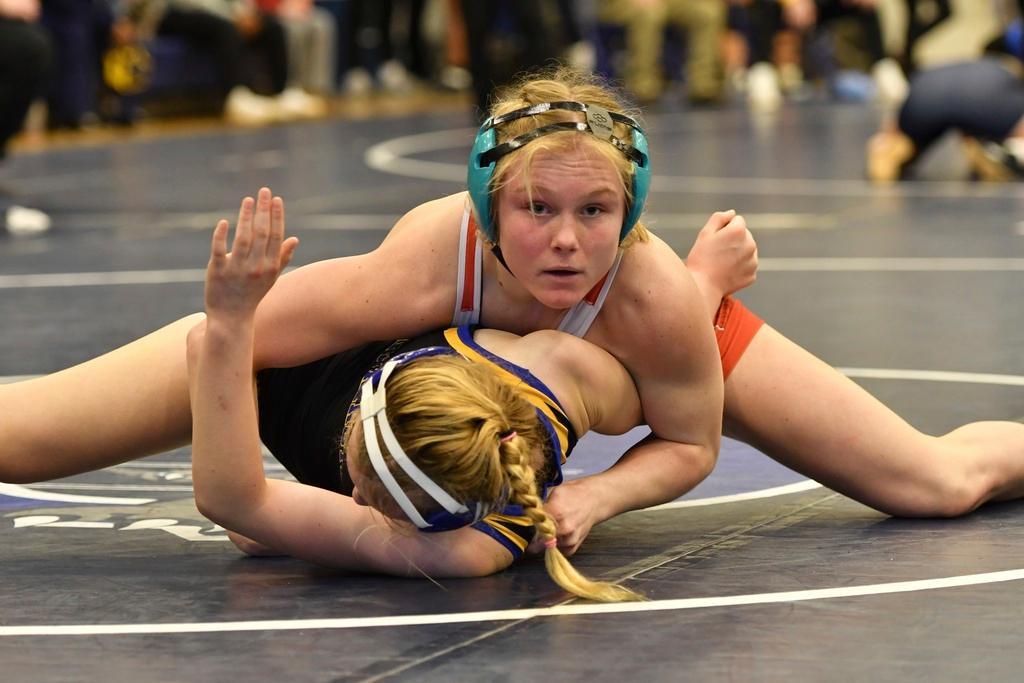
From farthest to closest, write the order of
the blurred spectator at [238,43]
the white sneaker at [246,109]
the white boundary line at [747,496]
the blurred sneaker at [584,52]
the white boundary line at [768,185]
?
the blurred sneaker at [584,52] → the white sneaker at [246,109] → the blurred spectator at [238,43] → the white boundary line at [768,185] → the white boundary line at [747,496]

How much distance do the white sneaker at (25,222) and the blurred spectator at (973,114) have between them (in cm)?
400

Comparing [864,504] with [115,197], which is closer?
[864,504]

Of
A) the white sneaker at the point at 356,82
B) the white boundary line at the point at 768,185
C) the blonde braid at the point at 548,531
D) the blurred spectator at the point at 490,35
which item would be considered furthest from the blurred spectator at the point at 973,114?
Answer: the white sneaker at the point at 356,82

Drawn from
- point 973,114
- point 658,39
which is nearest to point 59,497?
point 973,114

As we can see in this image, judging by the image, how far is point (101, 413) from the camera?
9.91 ft

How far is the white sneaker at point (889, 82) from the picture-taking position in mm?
16362

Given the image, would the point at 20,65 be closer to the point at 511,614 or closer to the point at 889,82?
the point at 511,614

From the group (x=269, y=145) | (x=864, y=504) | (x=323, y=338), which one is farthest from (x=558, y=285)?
(x=269, y=145)

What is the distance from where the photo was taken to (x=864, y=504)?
10.6 ft

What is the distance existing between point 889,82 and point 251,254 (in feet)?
48.1

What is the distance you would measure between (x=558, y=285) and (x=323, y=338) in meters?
0.40

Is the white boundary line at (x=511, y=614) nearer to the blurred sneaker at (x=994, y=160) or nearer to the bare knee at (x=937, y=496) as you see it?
the bare knee at (x=937, y=496)

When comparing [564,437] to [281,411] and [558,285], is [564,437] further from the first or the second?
[281,411]

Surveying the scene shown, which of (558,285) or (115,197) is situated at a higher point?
(558,285)
